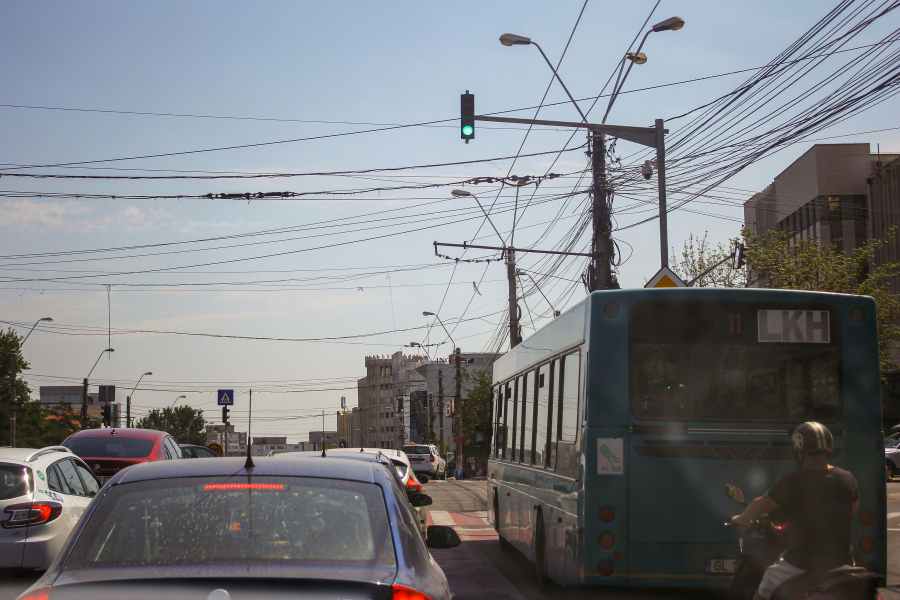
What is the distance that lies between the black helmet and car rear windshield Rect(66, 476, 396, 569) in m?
2.47

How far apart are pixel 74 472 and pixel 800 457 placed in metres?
7.44

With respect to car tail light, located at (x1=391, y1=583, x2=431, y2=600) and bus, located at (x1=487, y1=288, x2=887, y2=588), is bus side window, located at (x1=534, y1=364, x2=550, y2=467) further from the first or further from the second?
car tail light, located at (x1=391, y1=583, x2=431, y2=600)

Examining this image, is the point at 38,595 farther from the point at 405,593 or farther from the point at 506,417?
the point at 506,417

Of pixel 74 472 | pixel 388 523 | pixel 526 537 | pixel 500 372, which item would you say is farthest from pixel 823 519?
pixel 500 372

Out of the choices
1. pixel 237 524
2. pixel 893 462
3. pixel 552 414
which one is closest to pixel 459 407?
pixel 893 462

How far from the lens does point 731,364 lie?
7.75 meters

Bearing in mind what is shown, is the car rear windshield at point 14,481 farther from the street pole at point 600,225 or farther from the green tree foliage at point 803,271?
the green tree foliage at point 803,271

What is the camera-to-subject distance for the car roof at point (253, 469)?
4223mm

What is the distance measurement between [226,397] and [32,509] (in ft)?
87.4

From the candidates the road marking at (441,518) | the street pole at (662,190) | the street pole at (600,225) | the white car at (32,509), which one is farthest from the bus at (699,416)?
the street pole at (600,225)

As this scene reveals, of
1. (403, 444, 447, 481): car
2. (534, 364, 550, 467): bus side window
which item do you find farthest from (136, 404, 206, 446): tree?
(534, 364, 550, 467): bus side window

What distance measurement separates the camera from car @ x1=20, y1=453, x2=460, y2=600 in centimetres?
333

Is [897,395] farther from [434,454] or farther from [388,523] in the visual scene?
[388,523]

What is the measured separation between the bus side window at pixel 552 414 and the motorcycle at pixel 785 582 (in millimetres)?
3461
